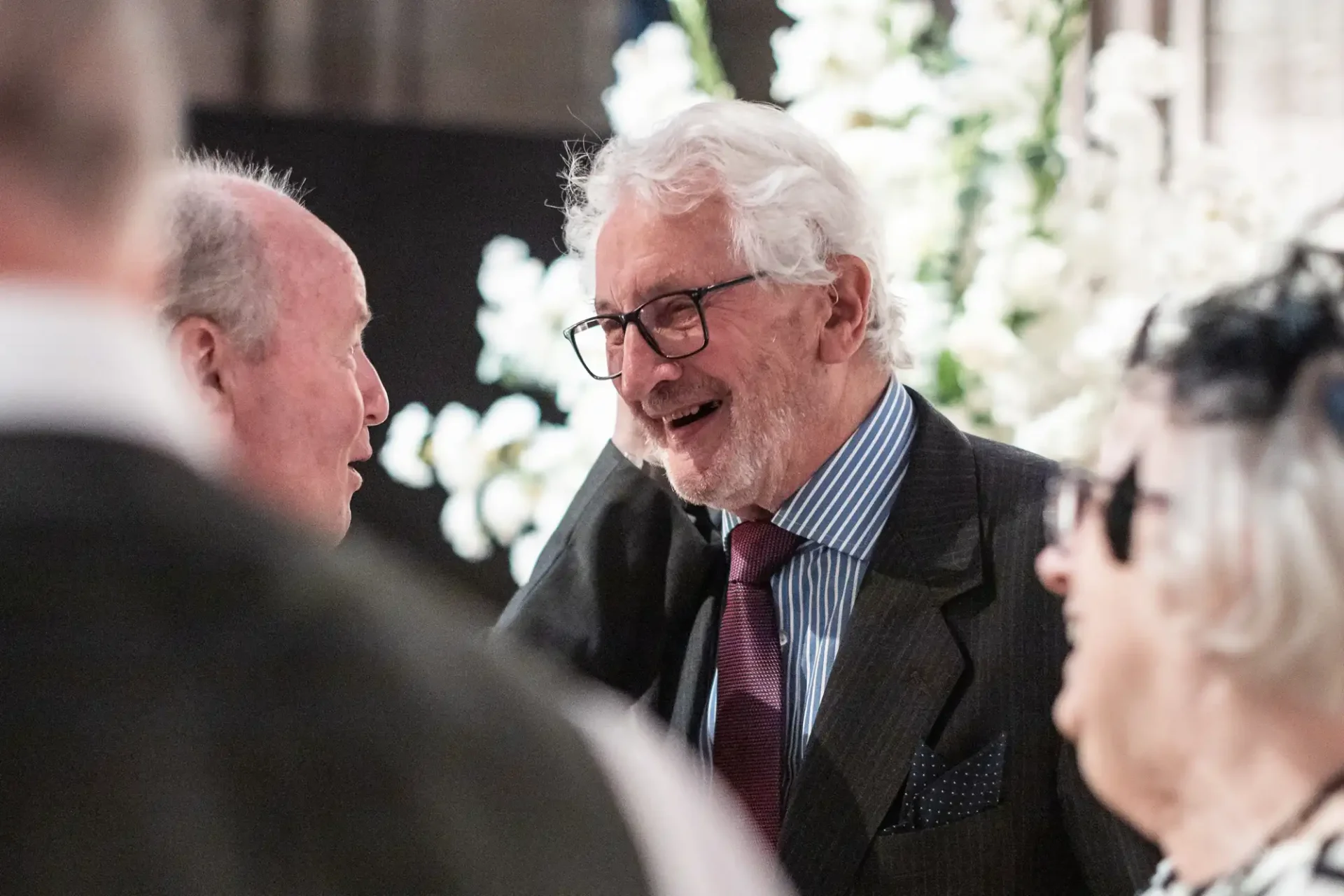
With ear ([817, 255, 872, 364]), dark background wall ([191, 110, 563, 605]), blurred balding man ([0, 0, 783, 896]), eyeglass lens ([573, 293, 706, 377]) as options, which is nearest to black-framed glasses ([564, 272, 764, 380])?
eyeglass lens ([573, 293, 706, 377])

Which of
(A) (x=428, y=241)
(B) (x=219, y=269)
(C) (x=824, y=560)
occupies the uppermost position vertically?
(A) (x=428, y=241)

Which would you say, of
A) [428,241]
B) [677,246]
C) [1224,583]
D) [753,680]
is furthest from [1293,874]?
[428,241]

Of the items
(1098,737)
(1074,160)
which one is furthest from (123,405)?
(1074,160)

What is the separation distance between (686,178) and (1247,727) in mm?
1061

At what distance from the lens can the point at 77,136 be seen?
593 millimetres

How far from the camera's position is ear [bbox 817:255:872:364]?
182 cm

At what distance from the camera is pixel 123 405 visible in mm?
578

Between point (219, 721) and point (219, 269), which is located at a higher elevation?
point (219, 269)

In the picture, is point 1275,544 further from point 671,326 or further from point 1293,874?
point 671,326

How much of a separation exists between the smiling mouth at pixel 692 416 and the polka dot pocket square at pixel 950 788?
19.4 inches

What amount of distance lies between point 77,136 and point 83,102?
0.01 m

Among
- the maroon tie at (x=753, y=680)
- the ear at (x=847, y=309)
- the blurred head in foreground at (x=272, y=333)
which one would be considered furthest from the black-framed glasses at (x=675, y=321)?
the blurred head in foreground at (x=272, y=333)

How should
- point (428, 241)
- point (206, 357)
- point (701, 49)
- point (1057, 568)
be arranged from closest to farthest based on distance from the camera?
1. point (1057, 568)
2. point (206, 357)
3. point (701, 49)
4. point (428, 241)

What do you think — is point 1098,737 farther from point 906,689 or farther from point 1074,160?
point 1074,160
